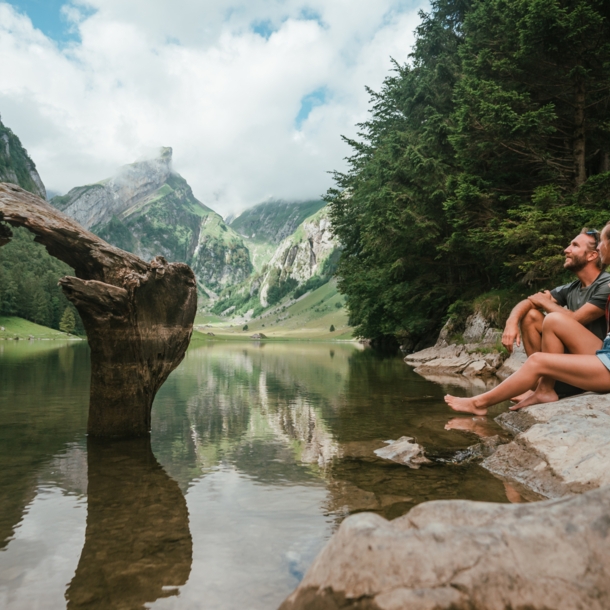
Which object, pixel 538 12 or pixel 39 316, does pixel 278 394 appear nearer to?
pixel 538 12

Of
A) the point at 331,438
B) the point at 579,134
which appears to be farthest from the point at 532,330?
the point at 579,134

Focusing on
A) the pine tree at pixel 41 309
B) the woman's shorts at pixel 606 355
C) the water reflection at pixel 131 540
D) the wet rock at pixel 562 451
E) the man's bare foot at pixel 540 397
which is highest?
the pine tree at pixel 41 309

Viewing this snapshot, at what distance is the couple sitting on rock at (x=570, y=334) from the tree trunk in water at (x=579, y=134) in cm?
1445

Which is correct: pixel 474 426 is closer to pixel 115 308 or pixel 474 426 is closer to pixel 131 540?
pixel 131 540

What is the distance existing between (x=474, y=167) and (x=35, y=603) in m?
23.0

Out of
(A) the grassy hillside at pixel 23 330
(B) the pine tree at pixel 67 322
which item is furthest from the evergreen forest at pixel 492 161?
(B) the pine tree at pixel 67 322

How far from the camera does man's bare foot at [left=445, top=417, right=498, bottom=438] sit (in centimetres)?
785

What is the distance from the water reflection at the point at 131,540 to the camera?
3181 millimetres

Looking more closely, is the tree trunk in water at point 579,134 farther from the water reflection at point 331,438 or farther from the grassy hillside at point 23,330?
the grassy hillside at point 23,330

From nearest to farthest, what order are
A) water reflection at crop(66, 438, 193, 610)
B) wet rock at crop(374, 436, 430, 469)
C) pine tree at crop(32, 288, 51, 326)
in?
water reflection at crop(66, 438, 193, 610) → wet rock at crop(374, 436, 430, 469) → pine tree at crop(32, 288, 51, 326)

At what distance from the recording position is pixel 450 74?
28.5 metres

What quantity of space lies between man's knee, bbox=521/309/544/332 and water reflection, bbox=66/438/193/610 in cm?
531

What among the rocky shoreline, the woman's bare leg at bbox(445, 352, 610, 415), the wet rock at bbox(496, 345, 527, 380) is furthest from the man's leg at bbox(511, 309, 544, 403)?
the wet rock at bbox(496, 345, 527, 380)

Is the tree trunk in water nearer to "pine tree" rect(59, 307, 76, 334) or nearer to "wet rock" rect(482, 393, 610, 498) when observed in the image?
"wet rock" rect(482, 393, 610, 498)
